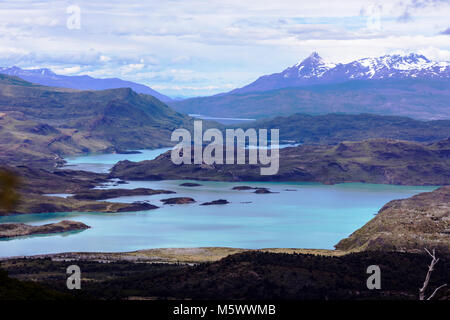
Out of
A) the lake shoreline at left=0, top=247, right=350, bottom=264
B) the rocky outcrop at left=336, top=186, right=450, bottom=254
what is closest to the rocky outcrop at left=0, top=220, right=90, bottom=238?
the lake shoreline at left=0, top=247, right=350, bottom=264

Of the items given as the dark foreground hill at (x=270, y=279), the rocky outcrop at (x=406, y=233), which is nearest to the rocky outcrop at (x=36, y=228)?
the dark foreground hill at (x=270, y=279)

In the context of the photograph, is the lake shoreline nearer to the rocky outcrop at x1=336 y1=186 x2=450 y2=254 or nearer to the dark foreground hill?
the rocky outcrop at x1=336 y1=186 x2=450 y2=254

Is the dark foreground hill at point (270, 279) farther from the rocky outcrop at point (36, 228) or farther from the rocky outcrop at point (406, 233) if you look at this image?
the rocky outcrop at point (36, 228)

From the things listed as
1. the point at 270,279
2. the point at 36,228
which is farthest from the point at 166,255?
the point at 36,228

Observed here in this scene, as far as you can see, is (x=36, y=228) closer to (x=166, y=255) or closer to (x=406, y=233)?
(x=166, y=255)
